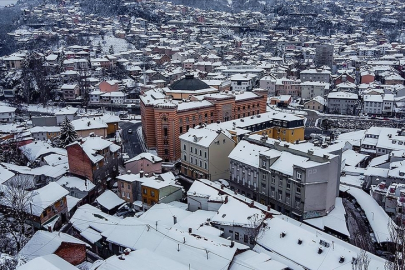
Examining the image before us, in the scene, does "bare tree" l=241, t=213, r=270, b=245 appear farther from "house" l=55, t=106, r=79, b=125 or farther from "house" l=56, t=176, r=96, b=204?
"house" l=55, t=106, r=79, b=125

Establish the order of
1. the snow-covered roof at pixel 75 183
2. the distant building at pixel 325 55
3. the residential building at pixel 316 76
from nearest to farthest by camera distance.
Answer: the snow-covered roof at pixel 75 183
the residential building at pixel 316 76
the distant building at pixel 325 55

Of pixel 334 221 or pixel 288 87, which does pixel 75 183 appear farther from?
pixel 288 87

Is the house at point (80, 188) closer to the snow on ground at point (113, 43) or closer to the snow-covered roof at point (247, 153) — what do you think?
the snow-covered roof at point (247, 153)

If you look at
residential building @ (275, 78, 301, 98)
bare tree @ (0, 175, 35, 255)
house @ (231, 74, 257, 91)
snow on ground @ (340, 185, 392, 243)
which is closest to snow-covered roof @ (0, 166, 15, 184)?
bare tree @ (0, 175, 35, 255)

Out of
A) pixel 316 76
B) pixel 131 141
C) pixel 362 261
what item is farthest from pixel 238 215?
pixel 316 76

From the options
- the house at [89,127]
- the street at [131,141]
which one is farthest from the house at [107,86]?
the house at [89,127]

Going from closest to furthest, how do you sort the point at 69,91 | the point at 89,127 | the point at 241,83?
1. the point at 89,127
2. the point at 69,91
3. the point at 241,83
